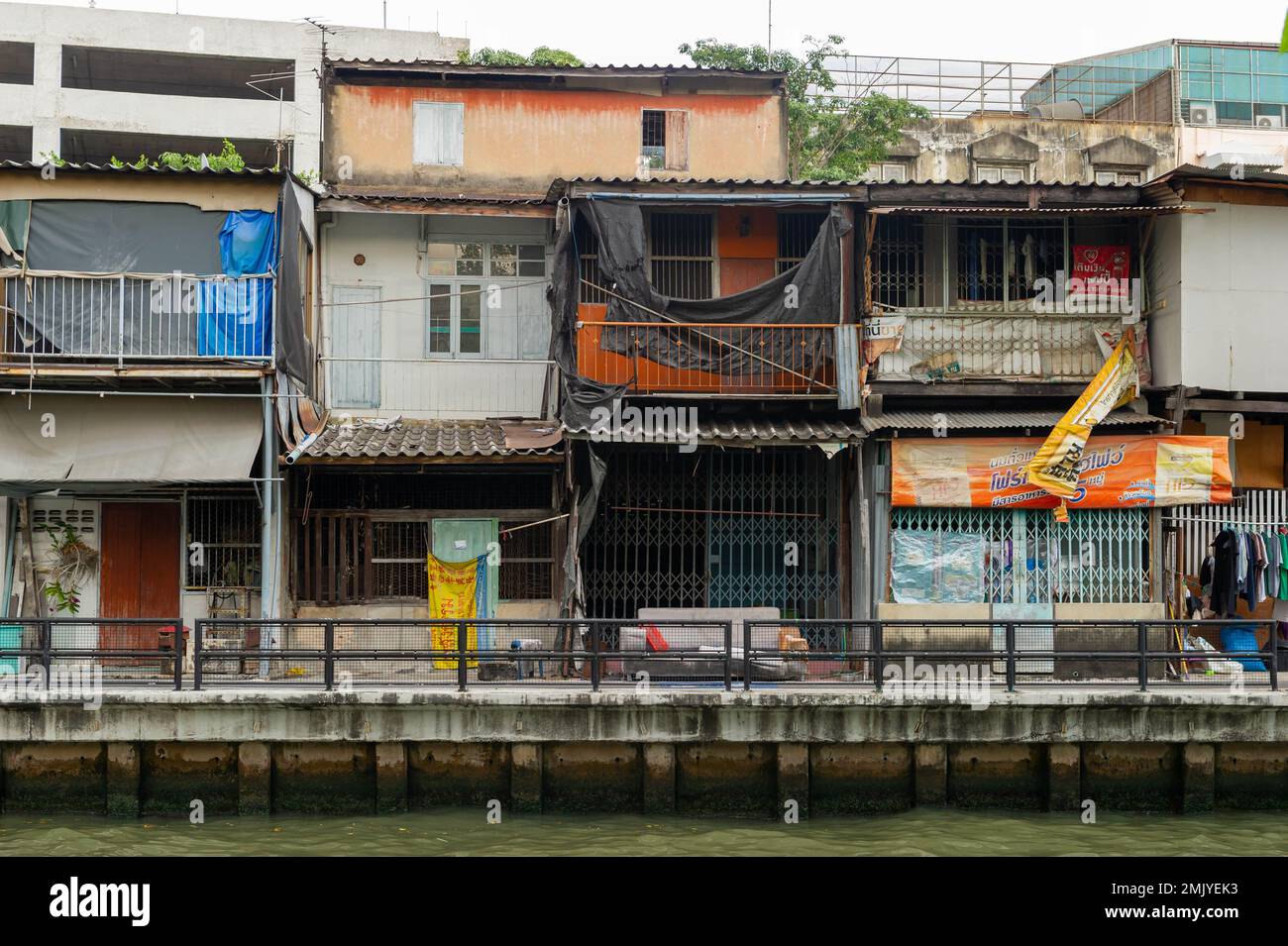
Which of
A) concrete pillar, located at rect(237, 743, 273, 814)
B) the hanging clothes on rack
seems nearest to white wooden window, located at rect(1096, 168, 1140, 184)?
the hanging clothes on rack

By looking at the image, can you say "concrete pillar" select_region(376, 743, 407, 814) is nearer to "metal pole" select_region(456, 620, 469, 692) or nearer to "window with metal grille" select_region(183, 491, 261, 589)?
"metal pole" select_region(456, 620, 469, 692)

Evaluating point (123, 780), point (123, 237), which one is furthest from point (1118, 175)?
point (123, 780)

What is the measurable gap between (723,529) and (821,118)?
16.2m

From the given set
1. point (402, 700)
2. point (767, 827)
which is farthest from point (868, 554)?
point (402, 700)

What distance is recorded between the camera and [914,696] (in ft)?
46.6

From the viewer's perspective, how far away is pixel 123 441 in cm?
1750

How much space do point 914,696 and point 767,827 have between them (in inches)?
83.2

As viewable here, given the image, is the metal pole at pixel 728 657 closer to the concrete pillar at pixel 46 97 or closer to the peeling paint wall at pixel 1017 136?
the peeling paint wall at pixel 1017 136

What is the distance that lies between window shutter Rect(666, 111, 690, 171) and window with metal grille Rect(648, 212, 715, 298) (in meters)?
2.71

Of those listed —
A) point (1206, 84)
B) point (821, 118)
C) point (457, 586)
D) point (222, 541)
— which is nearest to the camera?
point (457, 586)

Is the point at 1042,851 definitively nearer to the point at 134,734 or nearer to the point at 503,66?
the point at 134,734

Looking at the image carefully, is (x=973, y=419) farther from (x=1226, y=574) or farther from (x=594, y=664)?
(x=594, y=664)

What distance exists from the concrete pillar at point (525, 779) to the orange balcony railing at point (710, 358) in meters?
5.80

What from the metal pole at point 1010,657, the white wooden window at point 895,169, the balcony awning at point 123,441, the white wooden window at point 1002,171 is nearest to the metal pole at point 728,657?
the metal pole at point 1010,657
